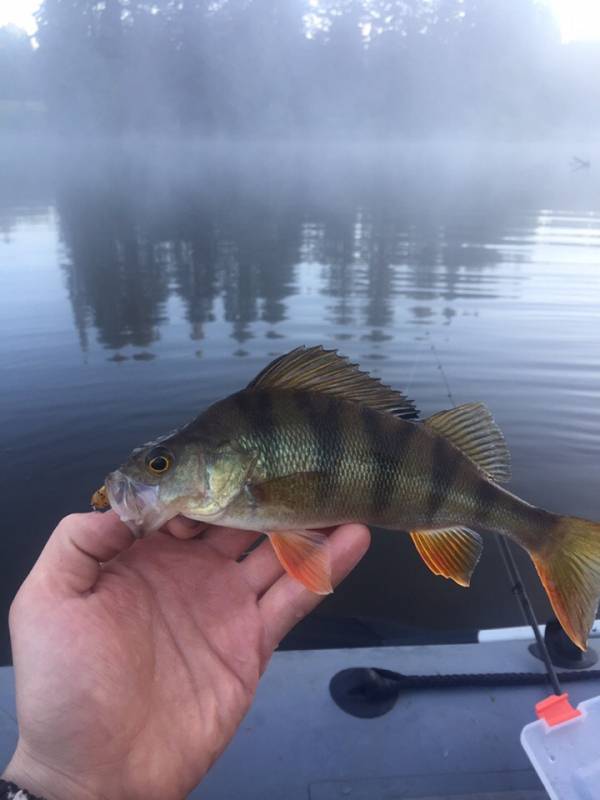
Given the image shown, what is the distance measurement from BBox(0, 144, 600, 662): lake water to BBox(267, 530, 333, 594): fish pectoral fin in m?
2.30

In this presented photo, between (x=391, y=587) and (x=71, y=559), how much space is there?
3.39 meters

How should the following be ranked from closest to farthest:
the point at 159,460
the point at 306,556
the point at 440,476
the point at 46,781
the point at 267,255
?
1. the point at 46,781
2. the point at 159,460
3. the point at 306,556
4. the point at 440,476
5. the point at 267,255

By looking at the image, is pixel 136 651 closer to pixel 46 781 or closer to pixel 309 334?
pixel 46 781

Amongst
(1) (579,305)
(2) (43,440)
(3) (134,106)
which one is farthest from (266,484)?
(3) (134,106)

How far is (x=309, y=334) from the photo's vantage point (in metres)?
9.92

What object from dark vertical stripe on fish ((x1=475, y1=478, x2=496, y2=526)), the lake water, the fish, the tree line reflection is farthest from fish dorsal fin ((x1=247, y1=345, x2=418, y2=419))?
the tree line reflection

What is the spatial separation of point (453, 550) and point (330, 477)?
2.07ft

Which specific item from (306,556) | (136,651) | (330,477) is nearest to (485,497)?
(330,477)

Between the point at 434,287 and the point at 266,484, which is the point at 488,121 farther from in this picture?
the point at 266,484

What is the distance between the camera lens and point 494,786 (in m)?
2.42

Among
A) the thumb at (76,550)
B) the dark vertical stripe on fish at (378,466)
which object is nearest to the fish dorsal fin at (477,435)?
the dark vertical stripe on fish at (378,466)

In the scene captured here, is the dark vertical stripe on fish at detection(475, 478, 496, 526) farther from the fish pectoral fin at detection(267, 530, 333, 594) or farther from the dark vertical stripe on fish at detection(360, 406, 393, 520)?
the fish pectoral fin at detection(267, 530, 333, 594)

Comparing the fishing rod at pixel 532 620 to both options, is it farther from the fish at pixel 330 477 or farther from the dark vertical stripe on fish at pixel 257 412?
the dark vertical stripe on fish at pixel 257 412

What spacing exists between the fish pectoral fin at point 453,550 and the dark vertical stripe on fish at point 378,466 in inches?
11.5
